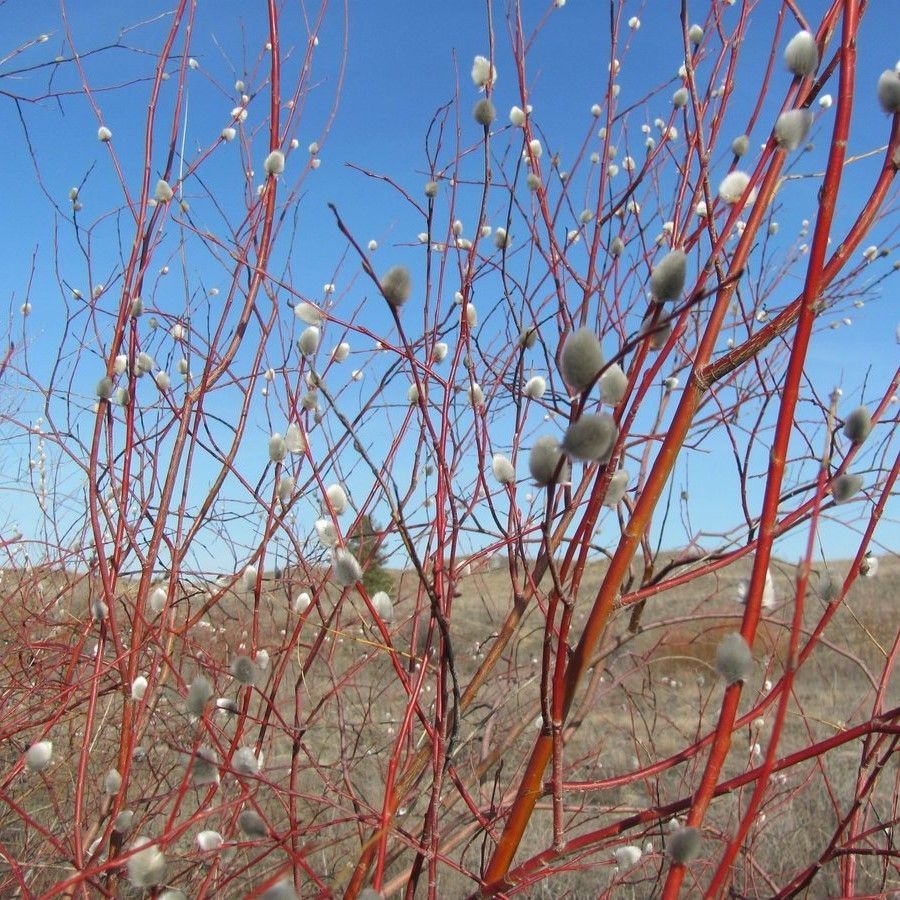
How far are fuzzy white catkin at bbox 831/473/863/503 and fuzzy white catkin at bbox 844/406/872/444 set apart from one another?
1.5 inches

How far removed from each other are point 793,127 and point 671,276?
23cm

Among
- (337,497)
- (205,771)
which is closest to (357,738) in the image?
(205,771)

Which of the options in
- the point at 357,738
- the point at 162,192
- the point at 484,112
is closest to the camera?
the point at 484,112

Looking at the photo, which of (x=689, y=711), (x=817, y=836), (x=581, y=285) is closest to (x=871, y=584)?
(x=689, y=711)

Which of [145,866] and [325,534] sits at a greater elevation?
[325,534]

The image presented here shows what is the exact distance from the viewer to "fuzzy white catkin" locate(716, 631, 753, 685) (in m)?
0.60

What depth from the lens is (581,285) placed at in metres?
1.34

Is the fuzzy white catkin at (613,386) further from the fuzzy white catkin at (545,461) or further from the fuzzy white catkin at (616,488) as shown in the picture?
the fuzzy white catkin at (616,488)

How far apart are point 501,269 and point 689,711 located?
726cm

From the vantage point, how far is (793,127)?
0.68 metres

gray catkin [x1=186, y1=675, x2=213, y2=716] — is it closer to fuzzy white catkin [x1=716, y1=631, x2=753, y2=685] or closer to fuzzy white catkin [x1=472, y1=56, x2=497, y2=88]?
fuzzy white catkin [x1=716, y1=631, x2=753, y2=685]

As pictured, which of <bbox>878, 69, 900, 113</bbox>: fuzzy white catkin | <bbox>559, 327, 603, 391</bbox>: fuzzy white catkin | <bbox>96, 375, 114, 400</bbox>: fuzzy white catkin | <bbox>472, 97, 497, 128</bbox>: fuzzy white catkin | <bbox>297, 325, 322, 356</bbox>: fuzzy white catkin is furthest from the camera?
<bbox>96, 375, 114, 400</bbox>: fuzzy white catkin

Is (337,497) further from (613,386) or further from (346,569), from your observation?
(613,386)

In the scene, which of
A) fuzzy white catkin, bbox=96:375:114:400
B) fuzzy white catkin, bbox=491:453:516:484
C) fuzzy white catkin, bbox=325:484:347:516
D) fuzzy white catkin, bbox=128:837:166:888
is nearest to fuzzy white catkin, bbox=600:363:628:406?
fuzzy white catkin, bbox=491:453:516:484
